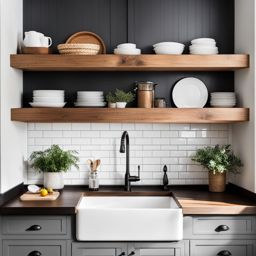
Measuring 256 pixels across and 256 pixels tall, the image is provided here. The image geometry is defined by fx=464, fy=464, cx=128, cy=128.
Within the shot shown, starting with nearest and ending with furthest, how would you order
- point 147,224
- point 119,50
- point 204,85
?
point 147,224 < point 119,50 < point 204,85

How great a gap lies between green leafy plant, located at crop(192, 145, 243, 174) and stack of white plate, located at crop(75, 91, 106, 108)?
98 cm

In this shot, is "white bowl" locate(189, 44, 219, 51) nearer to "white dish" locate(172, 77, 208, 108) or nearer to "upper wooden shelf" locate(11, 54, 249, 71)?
"upper wooden shelf" locate(11, 54, 249, 71)

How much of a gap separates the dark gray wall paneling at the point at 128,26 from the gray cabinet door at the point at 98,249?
1.34 meters

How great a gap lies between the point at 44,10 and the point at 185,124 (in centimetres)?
162

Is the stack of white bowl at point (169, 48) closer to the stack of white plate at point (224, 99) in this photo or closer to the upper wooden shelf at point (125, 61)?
the upper wooden shelf at point (125, 61)

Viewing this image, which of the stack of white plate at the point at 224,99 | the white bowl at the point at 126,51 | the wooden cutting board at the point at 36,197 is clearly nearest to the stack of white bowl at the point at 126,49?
the white bowl at the point at 126,51

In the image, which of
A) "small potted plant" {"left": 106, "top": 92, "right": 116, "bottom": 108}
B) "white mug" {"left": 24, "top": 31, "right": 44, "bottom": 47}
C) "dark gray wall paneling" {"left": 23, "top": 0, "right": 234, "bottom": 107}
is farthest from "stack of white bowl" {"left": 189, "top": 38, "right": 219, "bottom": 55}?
"white mug" {"left": 24, "top": 31, "right": 44, "bottom": 47}

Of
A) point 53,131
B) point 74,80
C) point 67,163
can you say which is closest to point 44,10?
point 74,80

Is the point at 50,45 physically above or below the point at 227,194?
above

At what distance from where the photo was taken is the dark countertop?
334 cm

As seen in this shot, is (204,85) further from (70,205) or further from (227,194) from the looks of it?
(70,205)

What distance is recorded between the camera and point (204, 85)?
412cm

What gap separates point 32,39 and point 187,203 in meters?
1.83

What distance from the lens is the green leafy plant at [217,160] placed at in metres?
3.90
